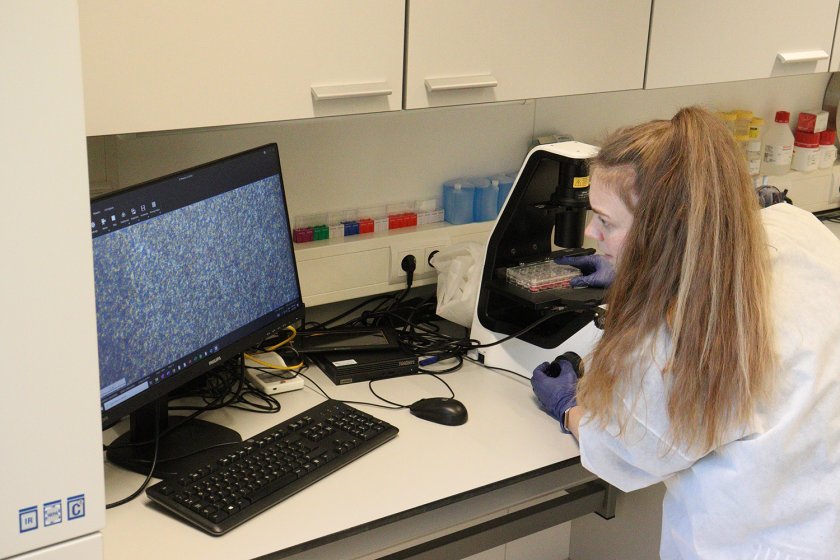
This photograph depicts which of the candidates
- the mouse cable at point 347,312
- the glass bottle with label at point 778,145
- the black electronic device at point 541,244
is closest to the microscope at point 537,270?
the black electronic device at point 541,244

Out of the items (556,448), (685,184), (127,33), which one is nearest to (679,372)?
(685,184)

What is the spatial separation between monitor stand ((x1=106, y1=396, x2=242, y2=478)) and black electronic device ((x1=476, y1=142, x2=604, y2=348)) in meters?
0.61

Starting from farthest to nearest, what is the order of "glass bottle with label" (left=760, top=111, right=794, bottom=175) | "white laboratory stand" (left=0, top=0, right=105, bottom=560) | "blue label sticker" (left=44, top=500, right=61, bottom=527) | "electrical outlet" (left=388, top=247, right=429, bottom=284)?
"glass bottle with label" (left=760, top=111, right=794, bottom=175), "electrical outlet" (left=388, top=247, right=429, bottom=284), "blue label sticker" (left=44, top=500, right=61, bottom=527), "white laboratory stand" (left=0, top=0, right=105, bottom=560)

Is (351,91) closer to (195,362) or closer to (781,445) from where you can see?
(195,362)

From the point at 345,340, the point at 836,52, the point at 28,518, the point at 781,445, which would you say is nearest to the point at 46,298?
the point at 28,518

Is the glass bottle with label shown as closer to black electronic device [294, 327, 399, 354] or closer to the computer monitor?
black electronic device [294, 327, 399, 354]

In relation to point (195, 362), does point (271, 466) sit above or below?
below

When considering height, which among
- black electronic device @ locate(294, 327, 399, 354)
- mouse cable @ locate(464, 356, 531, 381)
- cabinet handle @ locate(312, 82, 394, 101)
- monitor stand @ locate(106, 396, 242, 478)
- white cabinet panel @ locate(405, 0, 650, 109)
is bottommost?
monitor stand @ locate(106, 396, 242, 478)

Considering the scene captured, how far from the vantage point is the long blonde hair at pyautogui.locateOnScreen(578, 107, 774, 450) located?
1171mm

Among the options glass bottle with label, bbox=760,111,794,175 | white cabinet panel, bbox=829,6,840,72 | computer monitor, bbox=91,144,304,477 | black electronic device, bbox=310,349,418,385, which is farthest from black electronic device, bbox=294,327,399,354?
glass bottle with label, bbox=760,111,794,175

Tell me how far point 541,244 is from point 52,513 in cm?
123

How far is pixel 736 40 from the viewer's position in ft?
6.82

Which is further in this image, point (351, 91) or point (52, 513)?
point (351, 91)

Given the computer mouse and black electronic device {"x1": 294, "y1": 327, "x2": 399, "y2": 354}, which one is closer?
the computer mouse
